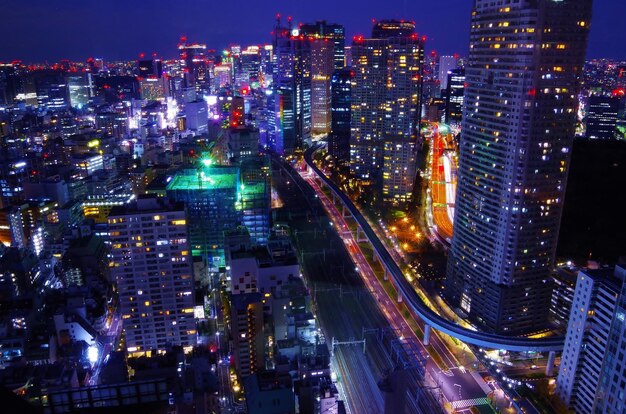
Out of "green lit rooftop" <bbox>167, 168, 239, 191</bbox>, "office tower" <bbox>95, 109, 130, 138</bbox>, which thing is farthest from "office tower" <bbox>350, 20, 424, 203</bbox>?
"office tower" <bbox>95, 109, 130, 138</bbox>

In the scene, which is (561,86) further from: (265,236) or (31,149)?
(31,149)

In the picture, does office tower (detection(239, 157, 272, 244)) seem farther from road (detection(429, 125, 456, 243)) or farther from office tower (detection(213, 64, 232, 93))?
office tower (detection(213, 64, 232, 93))

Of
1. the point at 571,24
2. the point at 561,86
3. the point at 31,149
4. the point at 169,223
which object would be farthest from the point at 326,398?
the point at 31,149

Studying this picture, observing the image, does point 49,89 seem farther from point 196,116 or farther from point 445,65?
point 445,65

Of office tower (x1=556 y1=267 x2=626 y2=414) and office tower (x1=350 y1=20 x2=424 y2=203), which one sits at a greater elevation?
office tower (x1=350 y1=20 x2=424 y2=203)

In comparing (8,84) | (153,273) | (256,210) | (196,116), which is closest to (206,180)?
(256,210)

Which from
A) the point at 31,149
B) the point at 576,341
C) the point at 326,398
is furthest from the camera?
the point at 31,149
